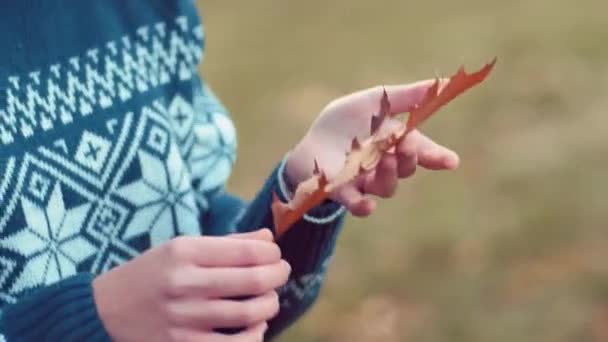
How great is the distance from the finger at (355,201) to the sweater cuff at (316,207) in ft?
0.19

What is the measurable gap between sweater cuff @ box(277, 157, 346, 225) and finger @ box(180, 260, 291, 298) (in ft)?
0.63

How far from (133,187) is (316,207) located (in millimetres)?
136

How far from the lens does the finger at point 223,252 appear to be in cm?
54

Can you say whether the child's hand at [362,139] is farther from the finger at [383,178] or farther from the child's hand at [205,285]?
the child's hand at [205,285]

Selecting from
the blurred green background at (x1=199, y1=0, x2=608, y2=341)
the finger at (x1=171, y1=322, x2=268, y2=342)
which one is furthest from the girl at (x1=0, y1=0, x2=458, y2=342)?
the blurred green background at (x1=199, y1=0, x2=608, y2=341)

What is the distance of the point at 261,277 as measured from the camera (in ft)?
1.77

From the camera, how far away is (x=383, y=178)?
0.64 meters

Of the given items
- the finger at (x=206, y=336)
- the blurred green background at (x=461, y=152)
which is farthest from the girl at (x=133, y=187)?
the blurred green background at (x=461, y=152)

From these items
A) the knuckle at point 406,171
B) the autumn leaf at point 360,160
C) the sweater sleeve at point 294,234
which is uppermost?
the autumn leaf at point 360,160

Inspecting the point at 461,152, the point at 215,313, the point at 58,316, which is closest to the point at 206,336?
the point at 215,313

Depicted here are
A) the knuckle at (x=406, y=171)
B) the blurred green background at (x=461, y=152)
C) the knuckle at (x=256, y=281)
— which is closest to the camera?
the knuckle at (x=256, y=281)

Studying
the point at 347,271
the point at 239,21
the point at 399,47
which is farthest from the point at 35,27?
the point at 239,21

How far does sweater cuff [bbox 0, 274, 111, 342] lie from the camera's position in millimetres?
591

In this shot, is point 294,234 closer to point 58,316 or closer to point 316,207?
point 316,207
